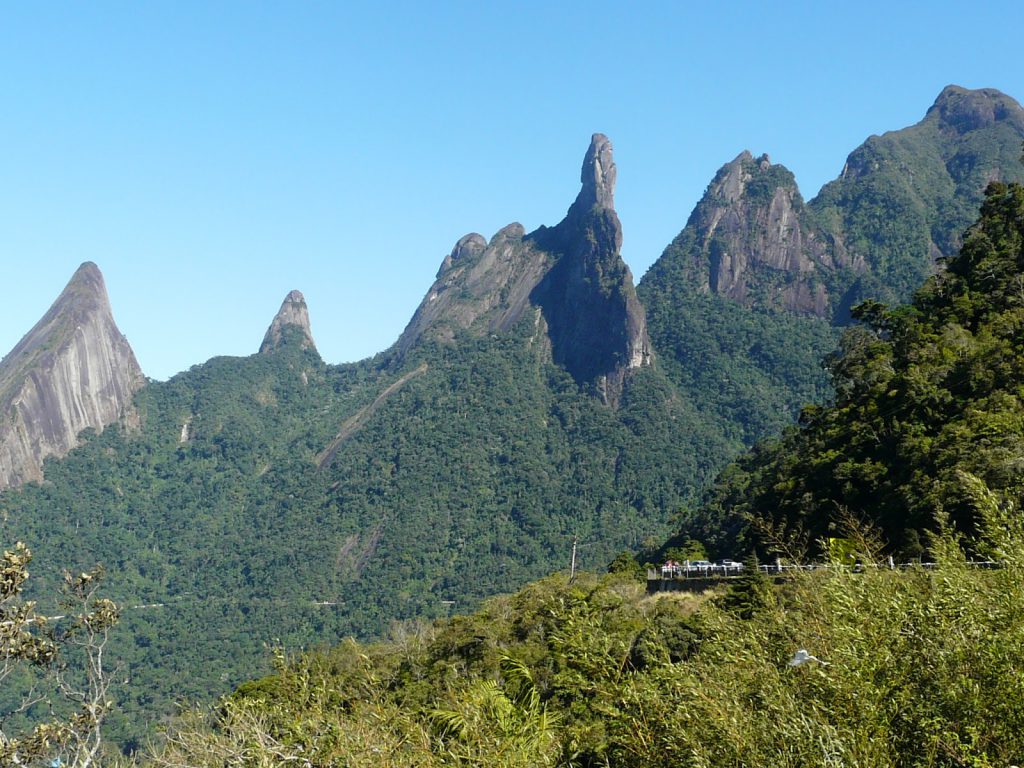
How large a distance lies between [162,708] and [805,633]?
93.6 m

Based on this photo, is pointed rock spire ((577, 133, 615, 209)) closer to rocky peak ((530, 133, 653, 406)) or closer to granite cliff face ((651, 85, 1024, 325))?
rocky peak ((530, 133, 653, 406))

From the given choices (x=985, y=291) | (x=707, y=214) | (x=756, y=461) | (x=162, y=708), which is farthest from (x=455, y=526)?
(x=985, y=291)

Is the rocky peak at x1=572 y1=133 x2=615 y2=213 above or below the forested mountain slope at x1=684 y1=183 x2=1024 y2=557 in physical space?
above

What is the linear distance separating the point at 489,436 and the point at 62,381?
79.1 metres

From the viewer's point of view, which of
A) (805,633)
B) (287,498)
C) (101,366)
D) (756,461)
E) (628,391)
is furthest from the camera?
(101,366)

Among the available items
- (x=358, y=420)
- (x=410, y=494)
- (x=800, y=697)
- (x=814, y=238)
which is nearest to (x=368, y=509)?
(x=410, y=494)

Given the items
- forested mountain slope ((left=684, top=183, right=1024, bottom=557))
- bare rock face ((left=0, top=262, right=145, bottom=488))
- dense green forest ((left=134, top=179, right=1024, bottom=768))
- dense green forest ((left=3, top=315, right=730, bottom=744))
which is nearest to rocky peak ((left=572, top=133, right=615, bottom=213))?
dense green forest ((left=3, top=315, right=730, bottom=744))

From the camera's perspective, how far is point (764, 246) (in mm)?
182125

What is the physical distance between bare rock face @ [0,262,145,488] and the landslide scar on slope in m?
44.4

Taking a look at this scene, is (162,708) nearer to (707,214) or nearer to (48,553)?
(48,553)

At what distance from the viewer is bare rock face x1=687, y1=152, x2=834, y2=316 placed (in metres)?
176

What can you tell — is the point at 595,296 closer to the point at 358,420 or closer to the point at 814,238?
the point at 814,238

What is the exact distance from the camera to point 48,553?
148875 mm

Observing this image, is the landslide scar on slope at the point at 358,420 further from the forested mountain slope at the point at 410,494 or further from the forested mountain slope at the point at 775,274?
the forested mountain slope at the point at 775,274
